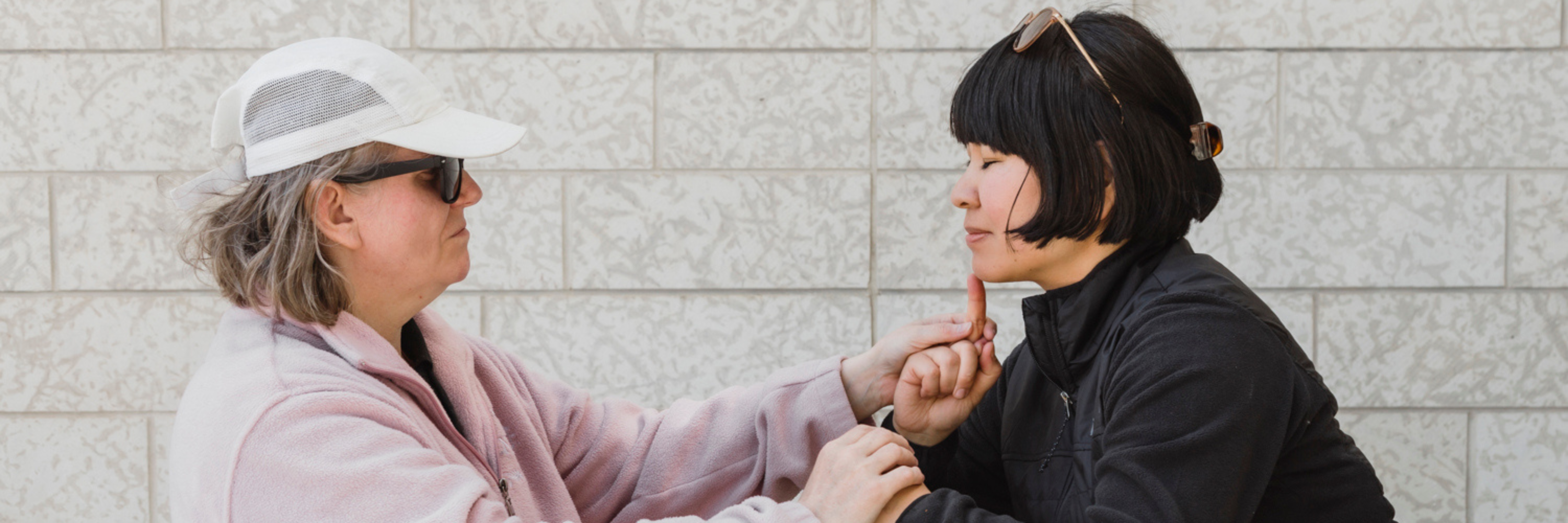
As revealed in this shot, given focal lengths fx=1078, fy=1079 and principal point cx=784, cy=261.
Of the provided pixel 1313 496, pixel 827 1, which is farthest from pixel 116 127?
pixel 1313 496

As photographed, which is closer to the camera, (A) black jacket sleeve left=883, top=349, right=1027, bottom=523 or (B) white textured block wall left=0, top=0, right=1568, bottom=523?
(A) black jacket sleeve left=883, top=349, right=1027, bottom=523

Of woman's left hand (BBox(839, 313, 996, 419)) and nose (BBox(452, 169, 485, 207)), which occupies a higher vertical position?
nose (BBox(452, 169, 485, 207))

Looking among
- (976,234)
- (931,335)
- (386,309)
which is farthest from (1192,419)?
(386,309)

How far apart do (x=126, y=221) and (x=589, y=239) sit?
134 cm

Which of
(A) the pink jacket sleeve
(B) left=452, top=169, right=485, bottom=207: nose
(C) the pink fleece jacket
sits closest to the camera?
(C) the pink fleece jacket

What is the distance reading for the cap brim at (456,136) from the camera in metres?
1.56

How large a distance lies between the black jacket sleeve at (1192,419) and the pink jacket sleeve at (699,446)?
60 cm

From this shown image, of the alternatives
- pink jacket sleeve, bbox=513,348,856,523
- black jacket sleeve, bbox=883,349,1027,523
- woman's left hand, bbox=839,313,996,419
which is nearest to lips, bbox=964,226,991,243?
woman's left hand, bbox=839,313,996,419

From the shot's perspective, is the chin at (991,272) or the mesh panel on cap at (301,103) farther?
the chin at (991,272)

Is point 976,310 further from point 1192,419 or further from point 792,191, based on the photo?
point 792,191

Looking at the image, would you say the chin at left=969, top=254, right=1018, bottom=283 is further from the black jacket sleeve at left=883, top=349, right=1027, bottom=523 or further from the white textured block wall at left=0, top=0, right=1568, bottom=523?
the white textured block wall at left=0, top=0, right=1568, bottom=523

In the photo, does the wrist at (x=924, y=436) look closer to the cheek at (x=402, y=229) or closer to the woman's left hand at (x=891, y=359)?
the woman's left hand at (x=891, y=359)

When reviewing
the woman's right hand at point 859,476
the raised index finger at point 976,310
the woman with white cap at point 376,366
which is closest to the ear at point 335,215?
the woman with white cap at point 376,366

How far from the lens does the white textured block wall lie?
302 cm
